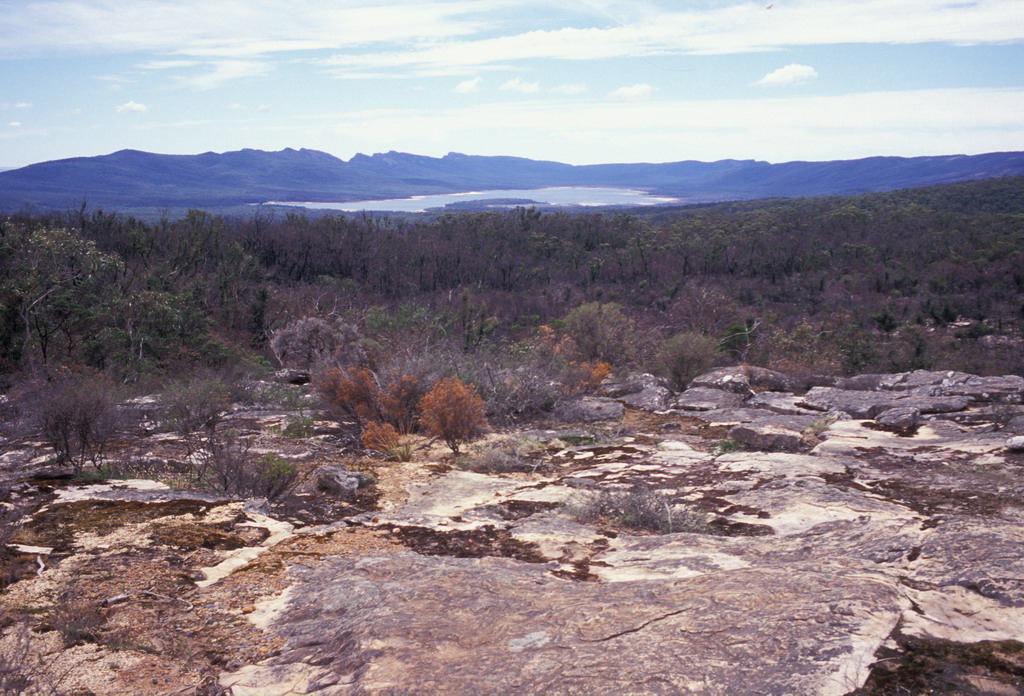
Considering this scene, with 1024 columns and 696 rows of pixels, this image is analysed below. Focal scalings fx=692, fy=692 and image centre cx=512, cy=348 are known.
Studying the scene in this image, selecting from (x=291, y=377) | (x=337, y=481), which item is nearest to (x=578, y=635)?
(x=337, y=481)

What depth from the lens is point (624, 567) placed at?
4.68 meters

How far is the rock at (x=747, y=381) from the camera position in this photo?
510 inches

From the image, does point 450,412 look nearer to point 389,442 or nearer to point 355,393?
point 389,442

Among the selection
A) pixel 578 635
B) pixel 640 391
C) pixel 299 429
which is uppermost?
pixel 578 635

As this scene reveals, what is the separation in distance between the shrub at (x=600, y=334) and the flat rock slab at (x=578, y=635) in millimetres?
13735

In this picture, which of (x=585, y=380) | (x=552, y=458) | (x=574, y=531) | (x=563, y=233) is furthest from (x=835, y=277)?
(x=574, y=531)

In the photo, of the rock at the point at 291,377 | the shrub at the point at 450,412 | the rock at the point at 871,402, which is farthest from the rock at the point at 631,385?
the rock at the point at 291,377

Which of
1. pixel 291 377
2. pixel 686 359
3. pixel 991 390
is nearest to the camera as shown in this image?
pixel 991 390

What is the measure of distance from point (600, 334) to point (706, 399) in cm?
592

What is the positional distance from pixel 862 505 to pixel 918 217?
174 feet

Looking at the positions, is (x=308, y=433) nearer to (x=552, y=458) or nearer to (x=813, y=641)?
(x=552, y=458)

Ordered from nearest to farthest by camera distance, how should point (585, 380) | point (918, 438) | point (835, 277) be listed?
point (918, 438) < point (585, 380) < point (835, 277)

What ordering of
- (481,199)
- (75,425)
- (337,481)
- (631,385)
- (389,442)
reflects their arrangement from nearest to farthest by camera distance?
(337,481) < (75,425) < (389,442) < (631,385) < (481,199)

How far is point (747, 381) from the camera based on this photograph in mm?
13094
